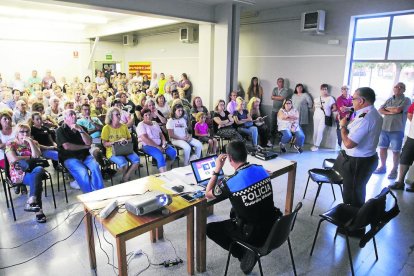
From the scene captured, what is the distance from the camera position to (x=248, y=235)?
2146mm

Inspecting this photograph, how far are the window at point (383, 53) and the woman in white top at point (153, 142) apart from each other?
4.45 metres

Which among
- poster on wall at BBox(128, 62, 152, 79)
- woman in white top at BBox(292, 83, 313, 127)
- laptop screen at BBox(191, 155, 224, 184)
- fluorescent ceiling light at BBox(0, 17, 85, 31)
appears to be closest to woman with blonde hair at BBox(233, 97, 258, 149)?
woman in white top at BBox(292, 83, 313, 127)

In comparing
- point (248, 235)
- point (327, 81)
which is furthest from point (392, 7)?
point (248, 235)

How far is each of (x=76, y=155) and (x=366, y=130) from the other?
344 centimetres

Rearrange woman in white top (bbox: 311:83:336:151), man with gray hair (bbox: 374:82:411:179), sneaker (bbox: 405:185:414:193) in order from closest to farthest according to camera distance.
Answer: sneaker (bbox: 405:185:414:193)
man with gray hair (bbox: 374:82:411:179)
woman in white top (bbox: 311:83:336:151)

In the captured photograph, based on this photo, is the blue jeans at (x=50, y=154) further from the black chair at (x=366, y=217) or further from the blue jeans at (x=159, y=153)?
the black chair at (x=366, y=217)

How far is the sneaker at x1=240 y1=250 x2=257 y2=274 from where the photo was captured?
2.28m

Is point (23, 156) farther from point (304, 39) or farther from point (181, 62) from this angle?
point (181, 62)

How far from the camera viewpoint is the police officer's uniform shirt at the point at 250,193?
2074 millimetres

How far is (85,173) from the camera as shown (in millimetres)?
3697

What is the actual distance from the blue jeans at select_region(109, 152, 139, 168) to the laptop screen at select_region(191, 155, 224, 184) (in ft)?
5.77

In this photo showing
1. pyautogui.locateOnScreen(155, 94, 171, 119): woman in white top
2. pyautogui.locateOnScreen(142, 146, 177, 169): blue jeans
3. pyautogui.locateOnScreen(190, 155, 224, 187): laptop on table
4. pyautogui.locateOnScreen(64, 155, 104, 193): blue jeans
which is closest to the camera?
pyautogui.locateOnScreen(190, 155, 224, 187): laptop on table

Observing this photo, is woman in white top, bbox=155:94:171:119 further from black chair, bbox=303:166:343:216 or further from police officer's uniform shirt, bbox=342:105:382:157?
police officer's uniform shirt, bbox=342:105:382:157

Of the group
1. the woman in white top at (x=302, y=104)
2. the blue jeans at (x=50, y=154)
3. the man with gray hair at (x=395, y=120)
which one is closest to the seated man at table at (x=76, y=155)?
the blue jeans at (x=50, y=154)
